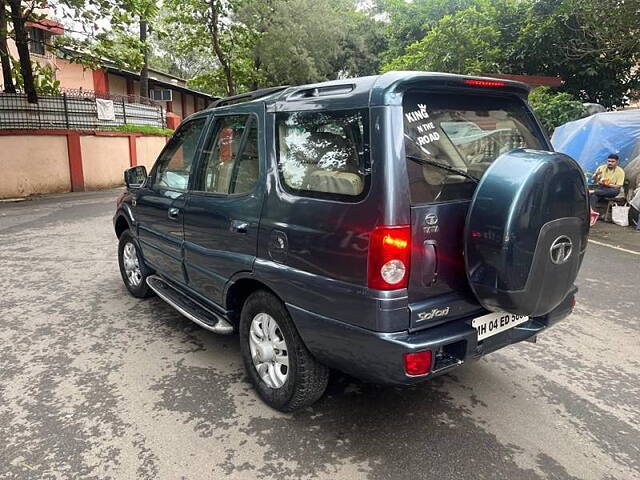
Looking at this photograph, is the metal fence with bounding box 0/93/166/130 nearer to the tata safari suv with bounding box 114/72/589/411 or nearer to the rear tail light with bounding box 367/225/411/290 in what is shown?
the tata safari suv with bounding box 114/72/589/411

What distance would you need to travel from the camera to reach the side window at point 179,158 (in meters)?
3.77

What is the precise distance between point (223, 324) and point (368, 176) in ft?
5.16

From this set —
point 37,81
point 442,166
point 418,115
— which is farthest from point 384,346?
point 37,81

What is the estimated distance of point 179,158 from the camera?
3.99 metres

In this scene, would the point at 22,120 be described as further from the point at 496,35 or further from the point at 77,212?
the point at 496,35

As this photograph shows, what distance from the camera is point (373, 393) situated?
3104mm

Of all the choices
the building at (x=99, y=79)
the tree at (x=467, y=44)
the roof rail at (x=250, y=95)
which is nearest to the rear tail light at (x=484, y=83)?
the roof rail at (x=250, y=95)

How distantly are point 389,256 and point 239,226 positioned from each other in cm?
111

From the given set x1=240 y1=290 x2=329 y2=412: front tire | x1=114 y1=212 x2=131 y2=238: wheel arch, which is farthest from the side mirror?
x1=240 y1=290 x2=329 y2=412: front tire

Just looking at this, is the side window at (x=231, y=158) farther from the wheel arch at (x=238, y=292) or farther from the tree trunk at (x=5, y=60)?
the tree trunk at (x=5, y=60)

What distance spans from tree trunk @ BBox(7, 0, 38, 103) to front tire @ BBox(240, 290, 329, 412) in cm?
1322

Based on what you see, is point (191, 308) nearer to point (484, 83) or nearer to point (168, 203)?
point (168, 203)

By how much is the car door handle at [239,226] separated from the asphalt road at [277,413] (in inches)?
41.0

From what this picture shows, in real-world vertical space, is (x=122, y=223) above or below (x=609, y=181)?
below
